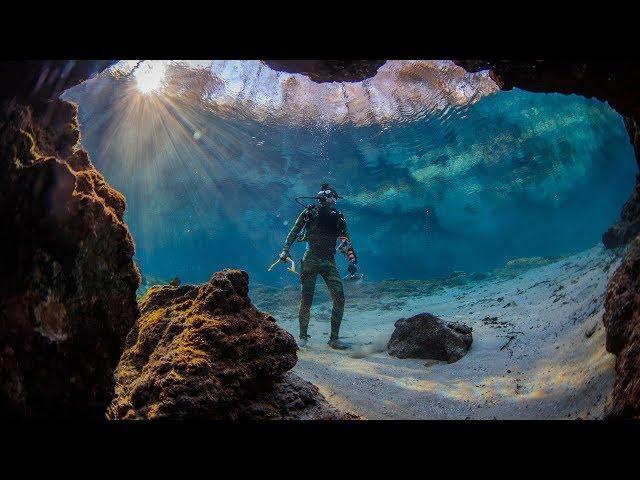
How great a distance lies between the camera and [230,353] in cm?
257

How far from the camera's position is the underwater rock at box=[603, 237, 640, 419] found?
6.61ft

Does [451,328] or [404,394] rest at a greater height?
[451,328]

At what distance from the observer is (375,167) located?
87.4 ft

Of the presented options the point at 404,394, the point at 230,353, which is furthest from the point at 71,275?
the point at 404,394

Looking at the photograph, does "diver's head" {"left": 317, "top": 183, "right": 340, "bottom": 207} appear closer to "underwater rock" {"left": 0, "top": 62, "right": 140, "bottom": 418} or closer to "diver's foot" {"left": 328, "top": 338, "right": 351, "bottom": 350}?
"diver's foot" {"left": 328, "top": 338, "right": 351, "bottom": 350}

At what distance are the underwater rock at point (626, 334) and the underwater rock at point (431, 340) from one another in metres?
2.51

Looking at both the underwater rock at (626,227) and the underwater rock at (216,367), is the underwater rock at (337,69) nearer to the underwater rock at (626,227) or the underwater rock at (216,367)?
the underwater rock at (216,367)

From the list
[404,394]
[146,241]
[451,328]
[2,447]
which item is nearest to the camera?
[2,447]

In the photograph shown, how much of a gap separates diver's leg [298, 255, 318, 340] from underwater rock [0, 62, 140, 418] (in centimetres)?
512

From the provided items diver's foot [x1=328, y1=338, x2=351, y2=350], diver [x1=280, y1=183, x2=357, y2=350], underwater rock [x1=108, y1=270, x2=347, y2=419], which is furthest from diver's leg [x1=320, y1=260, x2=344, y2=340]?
underwater rock [x1=108, y1=270, x2=347, y2=419]
